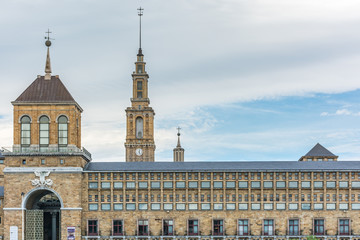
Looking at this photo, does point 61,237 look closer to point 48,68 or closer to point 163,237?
point 163,237

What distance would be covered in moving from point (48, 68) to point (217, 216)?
33812 mm

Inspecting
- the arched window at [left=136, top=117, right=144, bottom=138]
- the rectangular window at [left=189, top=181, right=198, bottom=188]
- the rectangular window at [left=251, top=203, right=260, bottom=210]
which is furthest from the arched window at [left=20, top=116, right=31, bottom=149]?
the arched window at [left=136, top=117, right=144, bottom=138]

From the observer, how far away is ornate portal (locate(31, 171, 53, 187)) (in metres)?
95.2

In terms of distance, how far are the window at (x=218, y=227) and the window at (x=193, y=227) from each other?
8.06 feet

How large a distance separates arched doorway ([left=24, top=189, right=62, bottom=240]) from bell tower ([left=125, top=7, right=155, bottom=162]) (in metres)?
48.7

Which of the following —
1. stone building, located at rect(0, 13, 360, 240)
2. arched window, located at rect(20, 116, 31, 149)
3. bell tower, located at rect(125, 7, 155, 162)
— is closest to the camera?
stone building, located at rect(0, 13, 360, 240)

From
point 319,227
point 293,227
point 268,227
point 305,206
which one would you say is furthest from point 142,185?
point 319,227

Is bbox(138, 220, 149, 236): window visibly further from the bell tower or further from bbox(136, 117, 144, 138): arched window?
bbox(136, 117, 144, 138): arched window

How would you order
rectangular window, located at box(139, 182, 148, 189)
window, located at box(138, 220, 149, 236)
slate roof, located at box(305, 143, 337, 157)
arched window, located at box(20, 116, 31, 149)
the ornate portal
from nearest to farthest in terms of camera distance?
the ornate portal
window, located at box(138, 220, 149, 236)
arched window, located at box(20, 116, 31, 149)
rectangular window, located at box(139, 182, 148, 189)
slate roof, located at box(305, 143, 337, 157)

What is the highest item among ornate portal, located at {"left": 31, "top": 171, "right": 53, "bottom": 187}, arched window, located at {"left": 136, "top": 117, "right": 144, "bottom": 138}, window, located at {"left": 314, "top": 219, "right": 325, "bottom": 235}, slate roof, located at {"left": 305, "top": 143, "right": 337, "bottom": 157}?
arched window, located at {"left": 136, "top": 117, "right": 144, "bottom": 138}

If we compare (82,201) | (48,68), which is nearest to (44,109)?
(48,68)

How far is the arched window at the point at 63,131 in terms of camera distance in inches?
3824

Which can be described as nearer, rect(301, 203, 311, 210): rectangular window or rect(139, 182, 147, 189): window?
rect(301, 203, 311, 210): rectangular window

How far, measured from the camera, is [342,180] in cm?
9700
